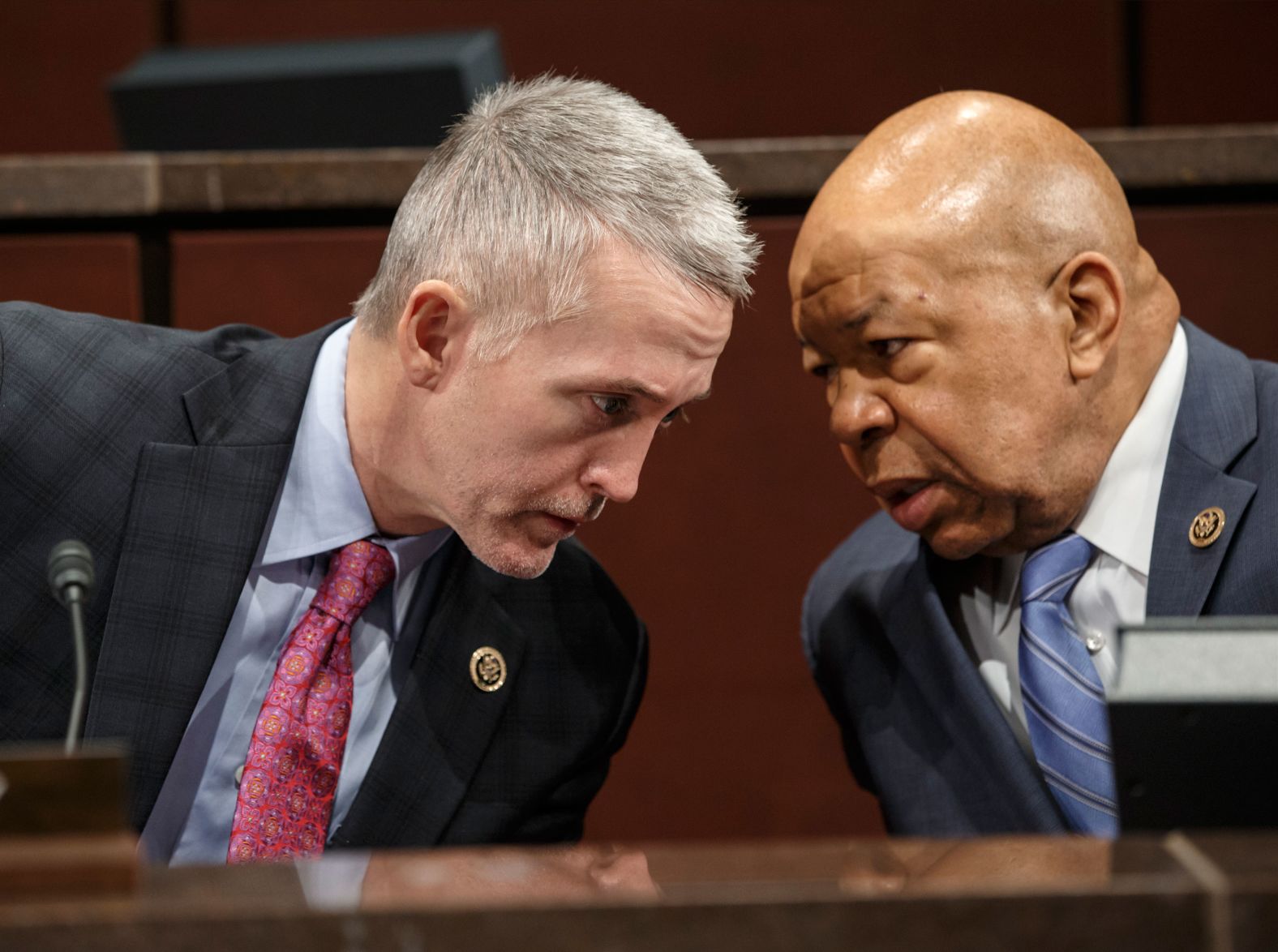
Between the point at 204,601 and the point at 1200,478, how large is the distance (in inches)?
43.9

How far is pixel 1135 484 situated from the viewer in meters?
1.70

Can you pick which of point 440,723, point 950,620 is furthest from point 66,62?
point 950,620

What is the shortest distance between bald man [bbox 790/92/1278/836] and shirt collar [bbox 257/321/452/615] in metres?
0.55

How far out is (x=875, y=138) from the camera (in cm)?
175

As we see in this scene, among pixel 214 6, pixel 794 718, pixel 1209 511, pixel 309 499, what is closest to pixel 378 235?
pixel 309 499

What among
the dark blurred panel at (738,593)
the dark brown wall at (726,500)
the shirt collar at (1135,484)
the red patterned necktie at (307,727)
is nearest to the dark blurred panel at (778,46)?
the dark brown wall at (726,500)

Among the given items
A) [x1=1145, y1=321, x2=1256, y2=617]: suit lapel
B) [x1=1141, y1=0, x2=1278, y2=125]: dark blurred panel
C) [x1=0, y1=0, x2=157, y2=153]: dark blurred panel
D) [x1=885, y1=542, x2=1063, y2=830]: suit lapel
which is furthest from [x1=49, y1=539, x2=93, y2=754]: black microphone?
[x1=1141, y1=0, x2=1278, y2=125]: dark blurred panel

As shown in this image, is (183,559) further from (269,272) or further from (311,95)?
(311,95)

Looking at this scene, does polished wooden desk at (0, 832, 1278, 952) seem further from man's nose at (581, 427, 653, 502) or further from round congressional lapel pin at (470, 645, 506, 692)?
round congressional lapel pin at (470, 645, 506, 692)

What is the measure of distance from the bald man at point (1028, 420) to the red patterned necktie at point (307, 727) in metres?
0.60

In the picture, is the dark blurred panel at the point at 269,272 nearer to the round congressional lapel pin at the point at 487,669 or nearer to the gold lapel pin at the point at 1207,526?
the round congressional lapel pin at the point at 487,669

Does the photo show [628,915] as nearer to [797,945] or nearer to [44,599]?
[797,945]

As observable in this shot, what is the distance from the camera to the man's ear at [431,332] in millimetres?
1601

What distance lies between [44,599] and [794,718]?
44.1 inches
